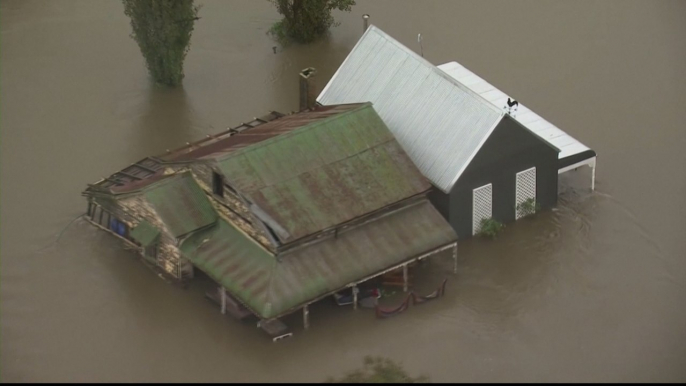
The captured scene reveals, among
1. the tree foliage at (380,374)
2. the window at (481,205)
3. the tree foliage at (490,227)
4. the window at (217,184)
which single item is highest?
the window at (217,184)

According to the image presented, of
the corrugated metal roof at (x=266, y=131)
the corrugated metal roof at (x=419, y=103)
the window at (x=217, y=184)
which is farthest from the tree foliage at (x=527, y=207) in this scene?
the window at (x=217, y=184)

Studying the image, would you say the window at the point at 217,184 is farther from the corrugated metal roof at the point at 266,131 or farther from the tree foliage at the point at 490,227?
the tree foliage at the point at 490,227

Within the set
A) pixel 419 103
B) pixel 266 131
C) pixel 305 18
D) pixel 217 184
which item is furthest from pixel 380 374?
pixel 305 18

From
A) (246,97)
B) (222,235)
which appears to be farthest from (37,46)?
(222,235)

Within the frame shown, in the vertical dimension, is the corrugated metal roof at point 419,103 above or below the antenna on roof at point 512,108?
above

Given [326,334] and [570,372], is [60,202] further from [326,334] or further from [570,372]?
[570,372]

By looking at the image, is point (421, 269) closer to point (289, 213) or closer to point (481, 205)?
point (481, 205)

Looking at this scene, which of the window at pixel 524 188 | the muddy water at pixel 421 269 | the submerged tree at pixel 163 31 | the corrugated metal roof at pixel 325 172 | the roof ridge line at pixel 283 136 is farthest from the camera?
the submerged tree at pixel 163 31
